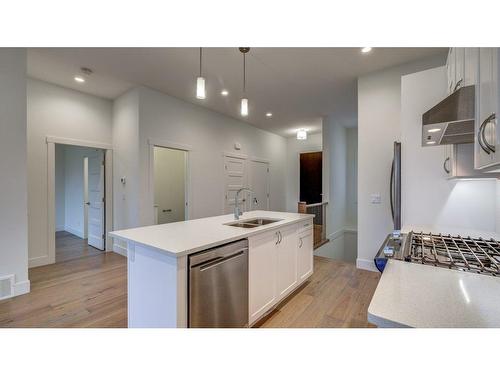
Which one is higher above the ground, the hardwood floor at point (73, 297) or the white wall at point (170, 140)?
the white wall at point (170, 140)

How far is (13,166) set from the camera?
2.48 metres

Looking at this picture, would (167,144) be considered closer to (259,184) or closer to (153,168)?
(153,168)

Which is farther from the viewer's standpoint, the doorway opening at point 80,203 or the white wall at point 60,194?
the white wall at point 60,194

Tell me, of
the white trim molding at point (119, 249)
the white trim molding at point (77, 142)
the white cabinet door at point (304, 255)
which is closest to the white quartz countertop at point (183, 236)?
the white cabinet door at point (304, 255)

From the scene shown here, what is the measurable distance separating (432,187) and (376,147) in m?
1.41

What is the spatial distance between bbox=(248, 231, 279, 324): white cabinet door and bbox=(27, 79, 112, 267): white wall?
145 inches

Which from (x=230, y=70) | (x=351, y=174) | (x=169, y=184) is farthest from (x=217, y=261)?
(x=351, y=174)

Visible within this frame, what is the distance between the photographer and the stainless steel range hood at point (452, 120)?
98 cm

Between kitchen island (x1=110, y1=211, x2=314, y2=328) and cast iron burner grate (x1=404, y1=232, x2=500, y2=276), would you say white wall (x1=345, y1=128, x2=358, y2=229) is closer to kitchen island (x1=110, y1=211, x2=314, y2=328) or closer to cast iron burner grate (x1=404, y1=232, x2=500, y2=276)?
kitchen island (x1=110, y1=211, x2=314, y2=328)

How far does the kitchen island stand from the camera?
1349mm

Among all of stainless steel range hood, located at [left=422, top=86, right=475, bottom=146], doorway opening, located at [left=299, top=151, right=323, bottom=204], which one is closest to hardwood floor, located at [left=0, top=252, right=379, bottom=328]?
stainless steel range hood, located at [left=422, top=86, right=475, bottom=146]

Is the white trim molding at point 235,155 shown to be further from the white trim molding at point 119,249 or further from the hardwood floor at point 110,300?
the hardwood floor at point 110,300

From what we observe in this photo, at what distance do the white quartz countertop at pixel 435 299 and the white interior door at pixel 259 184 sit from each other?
16.8 feet
